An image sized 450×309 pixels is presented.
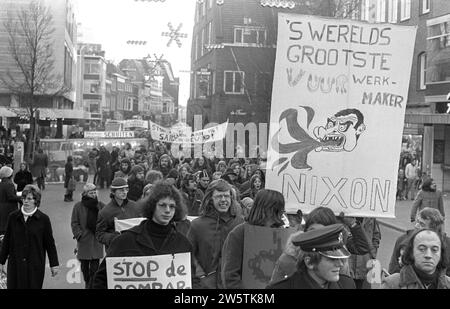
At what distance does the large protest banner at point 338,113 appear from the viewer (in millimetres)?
5742

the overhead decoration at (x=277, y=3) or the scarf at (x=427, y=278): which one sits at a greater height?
the overhead decoration at (x=277, y=3)

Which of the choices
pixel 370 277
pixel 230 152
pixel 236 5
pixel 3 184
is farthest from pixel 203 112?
pixel 370 277

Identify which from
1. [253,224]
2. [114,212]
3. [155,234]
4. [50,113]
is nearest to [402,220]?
[114,212]

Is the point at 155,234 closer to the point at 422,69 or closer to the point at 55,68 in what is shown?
the point at 422,69

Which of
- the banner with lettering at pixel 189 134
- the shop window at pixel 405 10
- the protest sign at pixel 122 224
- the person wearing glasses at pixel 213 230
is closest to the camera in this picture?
the person wearing glasses at pixel 213 230

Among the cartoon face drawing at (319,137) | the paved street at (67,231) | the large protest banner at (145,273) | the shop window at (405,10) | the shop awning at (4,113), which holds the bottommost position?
the paved street at (67,231)

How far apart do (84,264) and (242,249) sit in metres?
3.90

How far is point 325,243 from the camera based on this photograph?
337cm

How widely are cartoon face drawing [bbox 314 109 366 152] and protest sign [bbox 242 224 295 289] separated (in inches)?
57.2

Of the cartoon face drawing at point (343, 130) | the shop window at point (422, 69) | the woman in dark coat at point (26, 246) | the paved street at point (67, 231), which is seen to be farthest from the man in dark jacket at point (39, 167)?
the shop window at point (422, 69)

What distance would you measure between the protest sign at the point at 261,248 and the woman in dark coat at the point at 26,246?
2.79m

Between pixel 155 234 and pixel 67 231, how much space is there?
10.4 meters

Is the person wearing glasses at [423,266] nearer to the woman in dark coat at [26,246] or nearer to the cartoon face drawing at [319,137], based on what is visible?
the cartoon face drawing at [319,137]

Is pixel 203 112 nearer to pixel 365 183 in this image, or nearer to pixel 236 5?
pixel 236 5
